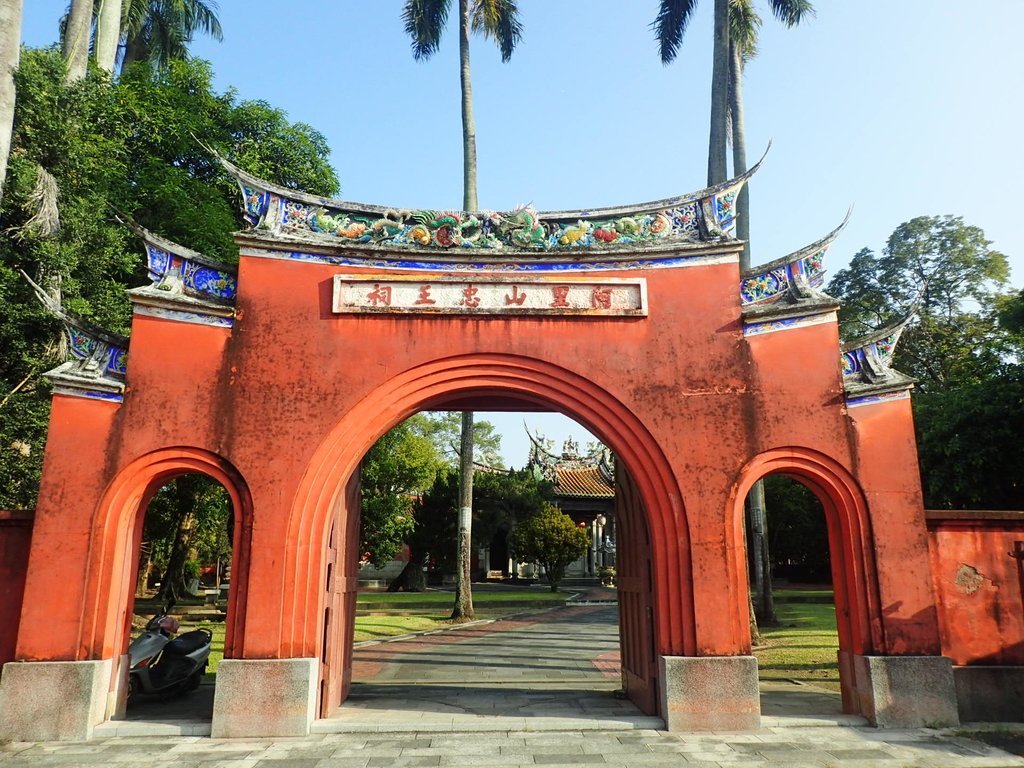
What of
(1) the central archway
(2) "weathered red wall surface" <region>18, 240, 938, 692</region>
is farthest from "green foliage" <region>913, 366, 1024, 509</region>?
(1) the central archway

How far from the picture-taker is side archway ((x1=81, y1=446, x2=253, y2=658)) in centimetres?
679

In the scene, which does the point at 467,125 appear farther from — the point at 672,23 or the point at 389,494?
the point at 389,494

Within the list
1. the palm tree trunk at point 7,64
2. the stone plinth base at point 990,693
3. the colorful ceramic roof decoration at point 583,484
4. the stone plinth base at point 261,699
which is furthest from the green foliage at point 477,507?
the stone plinth base at point 990,693

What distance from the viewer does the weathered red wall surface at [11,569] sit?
22.7 feet

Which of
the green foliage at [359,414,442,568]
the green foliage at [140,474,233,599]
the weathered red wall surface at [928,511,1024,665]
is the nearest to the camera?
the weathered red wall surface at [928,511,1024,665]

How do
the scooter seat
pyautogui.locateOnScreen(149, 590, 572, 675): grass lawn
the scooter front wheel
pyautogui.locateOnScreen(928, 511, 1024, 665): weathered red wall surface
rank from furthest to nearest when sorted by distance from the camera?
pyautogui.locateOnScreen(149, 590, 572, 675): grass lawn < the scooter seat < the scooter front wheel < pyautogui.locateOnScreen(928, 511, 1024, 665): weathered red wall surface

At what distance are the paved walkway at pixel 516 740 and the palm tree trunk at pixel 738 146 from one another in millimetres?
8572

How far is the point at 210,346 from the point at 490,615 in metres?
15.8

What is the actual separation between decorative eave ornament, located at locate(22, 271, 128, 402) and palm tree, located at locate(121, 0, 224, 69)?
1553cm

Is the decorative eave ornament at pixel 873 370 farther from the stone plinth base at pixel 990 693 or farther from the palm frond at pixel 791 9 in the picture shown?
the palm frond at pixel 791 9

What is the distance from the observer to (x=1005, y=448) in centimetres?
1234

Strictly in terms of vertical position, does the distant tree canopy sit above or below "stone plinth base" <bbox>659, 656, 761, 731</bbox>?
above

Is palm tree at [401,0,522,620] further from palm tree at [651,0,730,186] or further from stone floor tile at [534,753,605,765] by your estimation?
stone floor tile at [534,753,605,765]

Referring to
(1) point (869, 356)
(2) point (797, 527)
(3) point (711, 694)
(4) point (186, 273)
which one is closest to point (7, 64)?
(4) point (186, 273)
